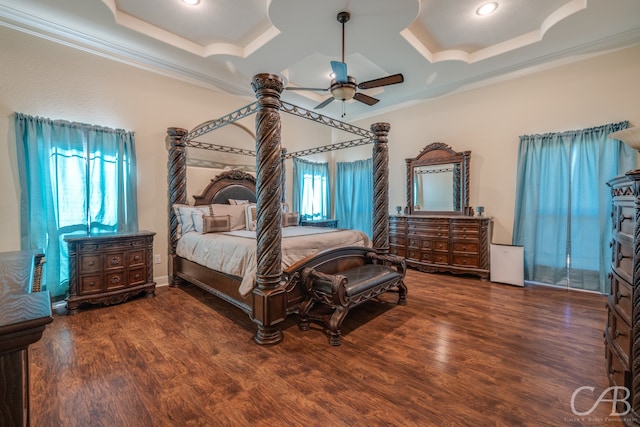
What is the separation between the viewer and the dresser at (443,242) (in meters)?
4.27

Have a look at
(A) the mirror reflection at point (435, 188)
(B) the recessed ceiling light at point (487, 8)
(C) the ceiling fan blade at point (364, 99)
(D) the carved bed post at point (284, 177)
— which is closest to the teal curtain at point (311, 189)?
(D) the carved bed post at point (284, 177)

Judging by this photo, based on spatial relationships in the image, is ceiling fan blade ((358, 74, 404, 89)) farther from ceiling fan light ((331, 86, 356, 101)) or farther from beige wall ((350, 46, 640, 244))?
beige wall ((350, 46, 640, 244))

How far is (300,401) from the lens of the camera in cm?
167

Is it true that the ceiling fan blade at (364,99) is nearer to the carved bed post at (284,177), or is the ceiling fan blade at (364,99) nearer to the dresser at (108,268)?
the carved bed post at (284,177)

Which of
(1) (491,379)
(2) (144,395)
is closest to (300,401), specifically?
(2) (144,395)

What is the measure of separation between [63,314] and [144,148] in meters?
2.24

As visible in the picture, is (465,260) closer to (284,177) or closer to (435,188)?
(435,188)

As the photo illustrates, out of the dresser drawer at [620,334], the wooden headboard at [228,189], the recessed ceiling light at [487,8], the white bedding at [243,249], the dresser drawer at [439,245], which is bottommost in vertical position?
the dresser drawer at [620,334]

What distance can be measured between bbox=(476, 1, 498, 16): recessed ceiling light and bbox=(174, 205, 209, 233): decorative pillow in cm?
424

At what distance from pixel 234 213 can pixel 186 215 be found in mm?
661

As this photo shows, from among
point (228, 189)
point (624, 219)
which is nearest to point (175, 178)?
point (228, 189)

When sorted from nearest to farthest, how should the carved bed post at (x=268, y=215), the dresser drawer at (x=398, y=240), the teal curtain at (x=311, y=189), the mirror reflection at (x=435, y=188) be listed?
1. the carved bed post at (x=268, y=215)
2. the mirror reflection at (x=435, y=188)
3. the dresser drawer at (x=398, y=240)
4. the teal curtain at (x=311, y=189)

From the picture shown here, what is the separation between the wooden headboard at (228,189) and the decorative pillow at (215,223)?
0.74m

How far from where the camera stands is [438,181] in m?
4.96
